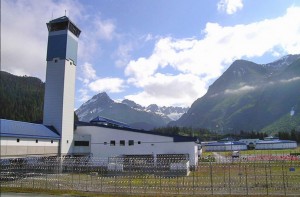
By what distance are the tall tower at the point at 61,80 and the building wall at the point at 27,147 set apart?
289cm

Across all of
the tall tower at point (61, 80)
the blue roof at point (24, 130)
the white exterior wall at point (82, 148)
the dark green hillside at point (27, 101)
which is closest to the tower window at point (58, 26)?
the tall tower at point (61, 80)

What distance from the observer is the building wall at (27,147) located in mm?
37156

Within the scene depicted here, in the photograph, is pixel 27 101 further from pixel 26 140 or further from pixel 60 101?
pixel 26 140

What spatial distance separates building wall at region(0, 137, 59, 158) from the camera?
37.2m

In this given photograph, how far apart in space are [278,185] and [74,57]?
39887mm

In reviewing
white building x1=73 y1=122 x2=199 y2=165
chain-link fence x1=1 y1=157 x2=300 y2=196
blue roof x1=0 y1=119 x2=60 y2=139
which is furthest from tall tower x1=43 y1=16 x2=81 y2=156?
chain-link fence x1=1 y1=157 x2=300 y2=196

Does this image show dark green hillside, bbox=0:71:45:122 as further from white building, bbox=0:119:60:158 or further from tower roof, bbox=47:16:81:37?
white building, bbox=0:119:60:158

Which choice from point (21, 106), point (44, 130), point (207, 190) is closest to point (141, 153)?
point (44, 130)

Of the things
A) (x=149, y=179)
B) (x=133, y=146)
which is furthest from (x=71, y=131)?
(x=149, y=179)

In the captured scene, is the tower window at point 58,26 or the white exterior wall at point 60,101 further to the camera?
the tower window at point 58,26

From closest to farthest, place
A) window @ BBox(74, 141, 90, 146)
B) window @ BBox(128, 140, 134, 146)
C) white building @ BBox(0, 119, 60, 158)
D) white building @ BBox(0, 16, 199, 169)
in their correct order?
white building @ BBox(0, 119, 60, 158), white building @ BBox(0, 16, 199, 169), window @ BBox(128, 140, 134, 146), window @ BBox(74, 141, 90, 146)

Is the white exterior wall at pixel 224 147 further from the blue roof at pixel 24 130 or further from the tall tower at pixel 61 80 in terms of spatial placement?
the blue roof at pixel 24 130

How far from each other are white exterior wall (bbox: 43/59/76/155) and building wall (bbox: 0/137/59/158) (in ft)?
9.47

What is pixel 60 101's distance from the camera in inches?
2019
